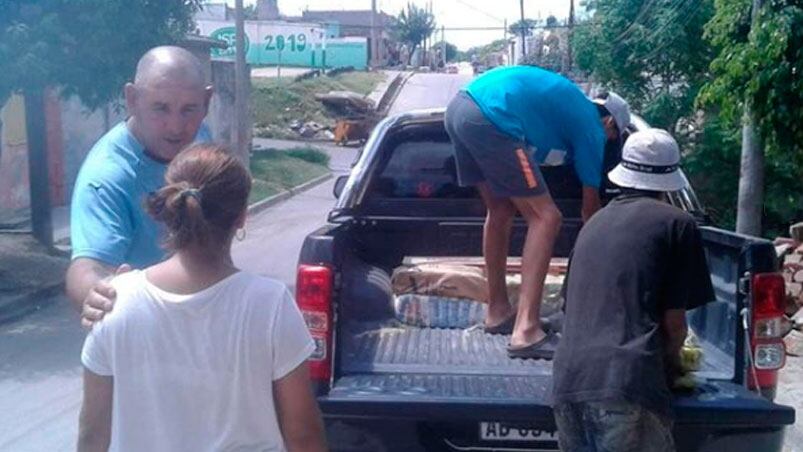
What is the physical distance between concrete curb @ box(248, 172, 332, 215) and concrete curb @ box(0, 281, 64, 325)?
7.32 meters

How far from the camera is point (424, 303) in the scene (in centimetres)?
566

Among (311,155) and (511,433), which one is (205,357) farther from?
(311,155)

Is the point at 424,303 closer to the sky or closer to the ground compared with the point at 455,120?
closer to the ground

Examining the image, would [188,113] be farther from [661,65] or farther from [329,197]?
[329,197]

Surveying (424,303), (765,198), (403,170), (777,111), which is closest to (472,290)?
(424,303)

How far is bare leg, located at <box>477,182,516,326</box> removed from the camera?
17.8 ft

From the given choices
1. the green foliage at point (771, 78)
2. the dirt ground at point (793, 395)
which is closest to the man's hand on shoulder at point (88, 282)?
the dirt ground at point (793, 395)

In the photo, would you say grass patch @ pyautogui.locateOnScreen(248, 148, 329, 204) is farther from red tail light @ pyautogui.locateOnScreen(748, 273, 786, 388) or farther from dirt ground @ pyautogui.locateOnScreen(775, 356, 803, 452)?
red tail light @ pyautogui.locateOnScreen(748, 273, 786, 388)

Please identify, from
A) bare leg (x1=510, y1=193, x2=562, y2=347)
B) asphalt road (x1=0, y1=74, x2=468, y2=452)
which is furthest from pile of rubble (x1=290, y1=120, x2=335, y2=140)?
bare leg (x1=510, y1=193, x2=562, y2=347)

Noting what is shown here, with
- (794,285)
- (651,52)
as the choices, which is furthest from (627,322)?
(651,52)

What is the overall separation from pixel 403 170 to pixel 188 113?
9.98 feet

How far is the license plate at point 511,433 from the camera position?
4.34m

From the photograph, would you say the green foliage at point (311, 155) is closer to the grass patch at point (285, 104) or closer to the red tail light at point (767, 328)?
the grass patch at point (285, 104)

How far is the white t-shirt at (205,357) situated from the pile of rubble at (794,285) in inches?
279
